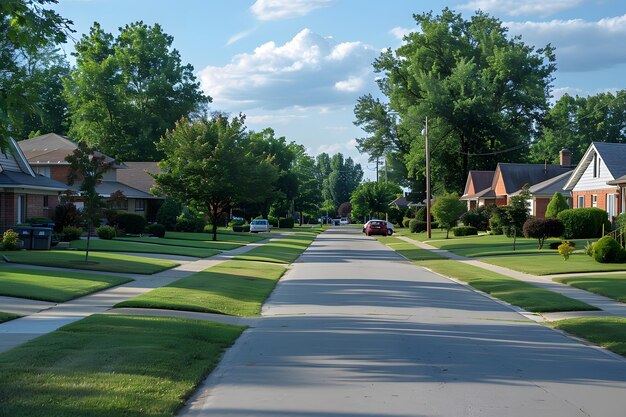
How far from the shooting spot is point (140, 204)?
6275 centimetres

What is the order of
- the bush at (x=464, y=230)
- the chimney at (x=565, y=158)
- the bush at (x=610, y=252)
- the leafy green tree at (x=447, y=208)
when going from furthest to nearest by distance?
the chimney at (x=565, y=158) → the bush at (x=464, y=230) → the leafy green tree at (x=447, y=208) → the bush at (x=610, y=252)

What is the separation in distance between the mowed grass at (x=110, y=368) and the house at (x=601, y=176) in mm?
37463

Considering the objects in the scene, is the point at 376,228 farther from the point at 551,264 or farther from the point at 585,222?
the point at 551,264

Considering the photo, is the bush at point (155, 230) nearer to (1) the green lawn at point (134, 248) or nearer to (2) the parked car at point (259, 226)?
(1) the green lawn at point (134, 248)

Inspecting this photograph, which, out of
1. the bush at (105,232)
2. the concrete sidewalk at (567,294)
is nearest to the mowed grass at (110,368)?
the concrete sidewalk at (567,294)

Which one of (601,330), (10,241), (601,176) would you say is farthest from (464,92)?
(601,330)

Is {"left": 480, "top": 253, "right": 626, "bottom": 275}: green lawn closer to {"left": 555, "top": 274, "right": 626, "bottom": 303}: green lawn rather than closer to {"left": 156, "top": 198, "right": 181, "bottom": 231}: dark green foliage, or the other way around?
{"left": 555, "top": 274, "right": 626, "bottom": 303}: green lawn

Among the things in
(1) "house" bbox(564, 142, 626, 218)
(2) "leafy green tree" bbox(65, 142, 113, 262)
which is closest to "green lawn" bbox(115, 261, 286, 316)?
(2) "leafy green tree" bbox(65, 142, 113, 262)

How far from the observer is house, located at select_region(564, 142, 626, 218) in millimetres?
46719

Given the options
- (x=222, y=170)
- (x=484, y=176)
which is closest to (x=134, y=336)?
(x=222, y=170)

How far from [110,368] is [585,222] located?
134 feet

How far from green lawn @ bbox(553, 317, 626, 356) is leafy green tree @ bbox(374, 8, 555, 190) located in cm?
6092

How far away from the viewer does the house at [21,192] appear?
36062 millimetres

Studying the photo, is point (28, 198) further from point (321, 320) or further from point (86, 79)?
point (86, 79)
